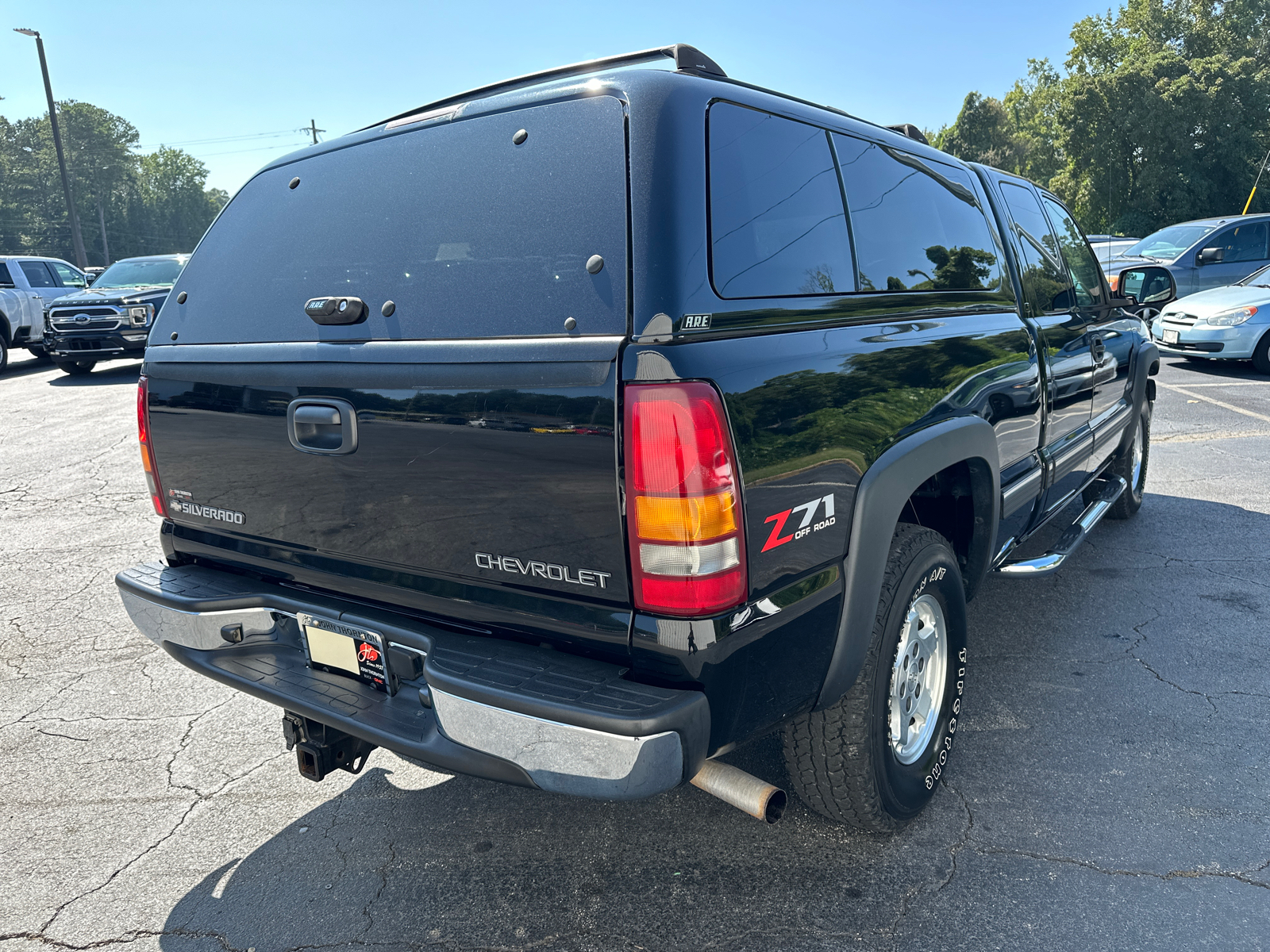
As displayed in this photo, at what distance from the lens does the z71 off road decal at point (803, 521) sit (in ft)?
6.29

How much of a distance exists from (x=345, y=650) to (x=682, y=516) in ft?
3.43


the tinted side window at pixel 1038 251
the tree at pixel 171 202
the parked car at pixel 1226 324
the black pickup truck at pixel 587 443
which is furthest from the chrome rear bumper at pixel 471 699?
the tree at pixel 171 202

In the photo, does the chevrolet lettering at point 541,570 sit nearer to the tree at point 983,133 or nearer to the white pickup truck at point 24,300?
the white pickup truck at point 24,300

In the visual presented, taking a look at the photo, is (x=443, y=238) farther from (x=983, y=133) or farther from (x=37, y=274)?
(x=983, y=133)

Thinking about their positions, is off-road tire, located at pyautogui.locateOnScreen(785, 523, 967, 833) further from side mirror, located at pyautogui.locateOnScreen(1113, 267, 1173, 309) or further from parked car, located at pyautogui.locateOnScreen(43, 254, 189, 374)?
parked car, located at pyautogui.locateOnScreen(43, 254, 189, 374)

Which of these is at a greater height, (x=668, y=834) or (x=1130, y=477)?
(x=1130, y=477)

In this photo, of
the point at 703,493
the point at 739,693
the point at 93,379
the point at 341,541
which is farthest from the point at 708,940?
the point at 93,379

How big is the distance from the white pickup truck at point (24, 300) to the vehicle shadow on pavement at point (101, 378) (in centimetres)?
148

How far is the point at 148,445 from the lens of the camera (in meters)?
2.79

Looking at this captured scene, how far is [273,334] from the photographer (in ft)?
8.04

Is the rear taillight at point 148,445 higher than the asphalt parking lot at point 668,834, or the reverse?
the rear taillight at point 148,445

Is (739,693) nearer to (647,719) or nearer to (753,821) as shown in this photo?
(647,719)

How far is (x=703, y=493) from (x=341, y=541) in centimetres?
105

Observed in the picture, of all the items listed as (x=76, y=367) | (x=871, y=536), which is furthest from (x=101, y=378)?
(x=871, y=536)
